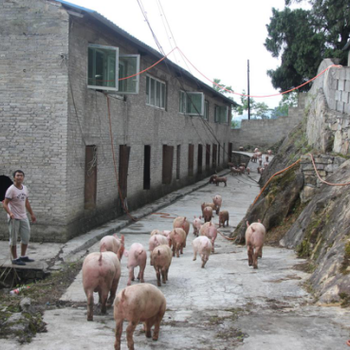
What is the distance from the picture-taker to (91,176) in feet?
44.5

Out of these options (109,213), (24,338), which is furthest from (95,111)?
(24,338)

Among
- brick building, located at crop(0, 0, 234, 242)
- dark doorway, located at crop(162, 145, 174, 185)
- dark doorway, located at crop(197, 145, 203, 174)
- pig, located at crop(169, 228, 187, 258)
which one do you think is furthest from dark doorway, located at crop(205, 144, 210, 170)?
pig, located at crop(169, 228, 187, 258)

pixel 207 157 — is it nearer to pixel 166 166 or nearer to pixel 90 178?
pixel 166 166

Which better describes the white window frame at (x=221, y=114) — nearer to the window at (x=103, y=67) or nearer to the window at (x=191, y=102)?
the window at (x=191, y=102)

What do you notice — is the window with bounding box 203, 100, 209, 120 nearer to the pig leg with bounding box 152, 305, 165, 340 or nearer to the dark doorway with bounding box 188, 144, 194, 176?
the dark doorway with bounding box 188, 144, 194, 176

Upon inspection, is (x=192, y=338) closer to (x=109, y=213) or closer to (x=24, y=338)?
(x=24, y=338)

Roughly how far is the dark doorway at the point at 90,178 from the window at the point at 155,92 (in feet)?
20.5

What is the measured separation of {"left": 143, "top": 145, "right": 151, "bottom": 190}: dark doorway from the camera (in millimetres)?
19541

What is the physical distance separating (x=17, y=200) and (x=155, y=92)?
11771 mm

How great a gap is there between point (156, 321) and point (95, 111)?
29.0 feet

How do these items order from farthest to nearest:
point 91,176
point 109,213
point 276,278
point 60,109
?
point 109,213 → point 91,176 → point 60,109 → point 276,278

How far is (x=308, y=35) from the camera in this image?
3033 centimetres

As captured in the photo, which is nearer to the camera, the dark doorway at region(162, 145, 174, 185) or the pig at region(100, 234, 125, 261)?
the pig at region(100, 234, 125, 261)

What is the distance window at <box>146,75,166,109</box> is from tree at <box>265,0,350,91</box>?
1263 cm
